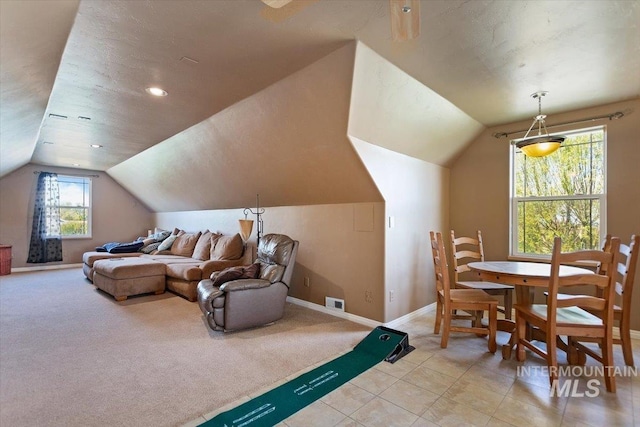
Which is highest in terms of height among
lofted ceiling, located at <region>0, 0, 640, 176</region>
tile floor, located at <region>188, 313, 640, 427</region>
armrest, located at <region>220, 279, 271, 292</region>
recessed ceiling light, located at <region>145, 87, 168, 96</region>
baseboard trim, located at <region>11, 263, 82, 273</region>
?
lofted ceiling, located at <region>0, 0, 640, 176</region>

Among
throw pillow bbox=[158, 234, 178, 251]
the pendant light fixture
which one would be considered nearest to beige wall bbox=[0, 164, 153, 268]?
throw pillow bbox=[158, 234, 178, 251]

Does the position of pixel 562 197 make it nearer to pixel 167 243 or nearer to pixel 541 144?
pixel 541 144

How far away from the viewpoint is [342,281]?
3711 millimetres

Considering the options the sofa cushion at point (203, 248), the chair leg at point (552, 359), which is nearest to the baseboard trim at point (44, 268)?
the sofa cushion at point (203, 248)

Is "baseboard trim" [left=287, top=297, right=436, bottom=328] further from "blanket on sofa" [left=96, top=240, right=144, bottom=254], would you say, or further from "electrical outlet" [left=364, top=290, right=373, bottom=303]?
"blanket on sofa" [left=96, top=240, right=144, bottom=254]

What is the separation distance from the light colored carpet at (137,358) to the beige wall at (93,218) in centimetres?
348

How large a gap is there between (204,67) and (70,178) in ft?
23.8

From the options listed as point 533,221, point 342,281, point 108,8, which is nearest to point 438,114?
point 533,221

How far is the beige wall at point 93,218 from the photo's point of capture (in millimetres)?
6656

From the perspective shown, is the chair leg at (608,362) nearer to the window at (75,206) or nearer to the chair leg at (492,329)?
the chair leg at (492,329)

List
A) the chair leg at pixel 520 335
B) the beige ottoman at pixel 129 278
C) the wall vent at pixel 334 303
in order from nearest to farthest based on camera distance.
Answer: the chair leg at pixel 520 335 < the wall vent at pixel 334 303 < the beige ottoman at pixel 129 278

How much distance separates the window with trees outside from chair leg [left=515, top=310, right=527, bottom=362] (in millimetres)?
1607

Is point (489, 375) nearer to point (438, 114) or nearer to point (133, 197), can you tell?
point (438, 114)

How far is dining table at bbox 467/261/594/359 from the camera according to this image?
232 cm
